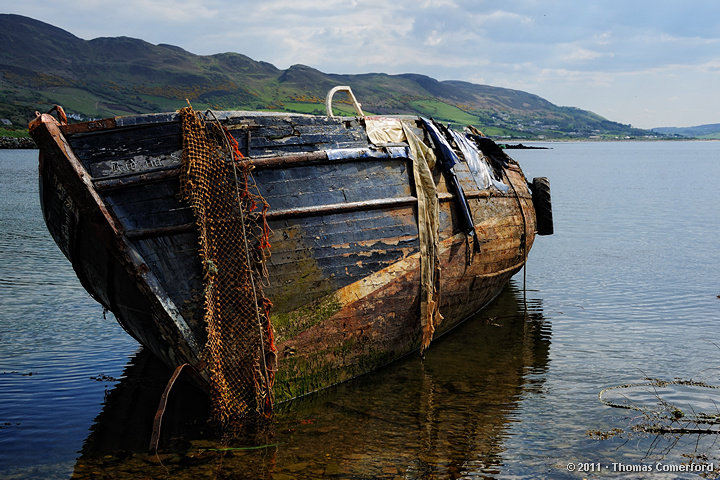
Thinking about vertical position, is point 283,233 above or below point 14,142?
below

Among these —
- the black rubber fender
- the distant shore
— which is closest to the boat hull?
the black rubber fender

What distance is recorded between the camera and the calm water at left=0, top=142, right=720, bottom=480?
5789mm

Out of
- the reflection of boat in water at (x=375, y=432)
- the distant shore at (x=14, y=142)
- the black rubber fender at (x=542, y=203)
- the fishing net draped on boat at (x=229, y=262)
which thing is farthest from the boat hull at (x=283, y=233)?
the distant shore at (x=14, y=142)

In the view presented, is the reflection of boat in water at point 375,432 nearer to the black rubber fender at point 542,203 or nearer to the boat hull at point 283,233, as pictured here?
the boat hull at point 283,233

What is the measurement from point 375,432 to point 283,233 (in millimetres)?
2210

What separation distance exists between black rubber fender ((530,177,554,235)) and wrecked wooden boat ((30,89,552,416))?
5696 millimetres

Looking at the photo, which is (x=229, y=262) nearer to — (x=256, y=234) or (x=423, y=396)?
(x=256, y=234)

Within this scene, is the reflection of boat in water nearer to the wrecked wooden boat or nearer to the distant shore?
the wrecked wooden boat

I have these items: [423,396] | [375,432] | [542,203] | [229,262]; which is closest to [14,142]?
[542,203]

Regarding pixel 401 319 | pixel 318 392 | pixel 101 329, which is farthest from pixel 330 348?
pixel 101 329

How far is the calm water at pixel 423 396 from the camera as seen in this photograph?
5.79 meters

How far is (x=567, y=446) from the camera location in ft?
20.2

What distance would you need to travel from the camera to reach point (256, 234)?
630cm

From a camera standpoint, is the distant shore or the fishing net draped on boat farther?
the distant shore
